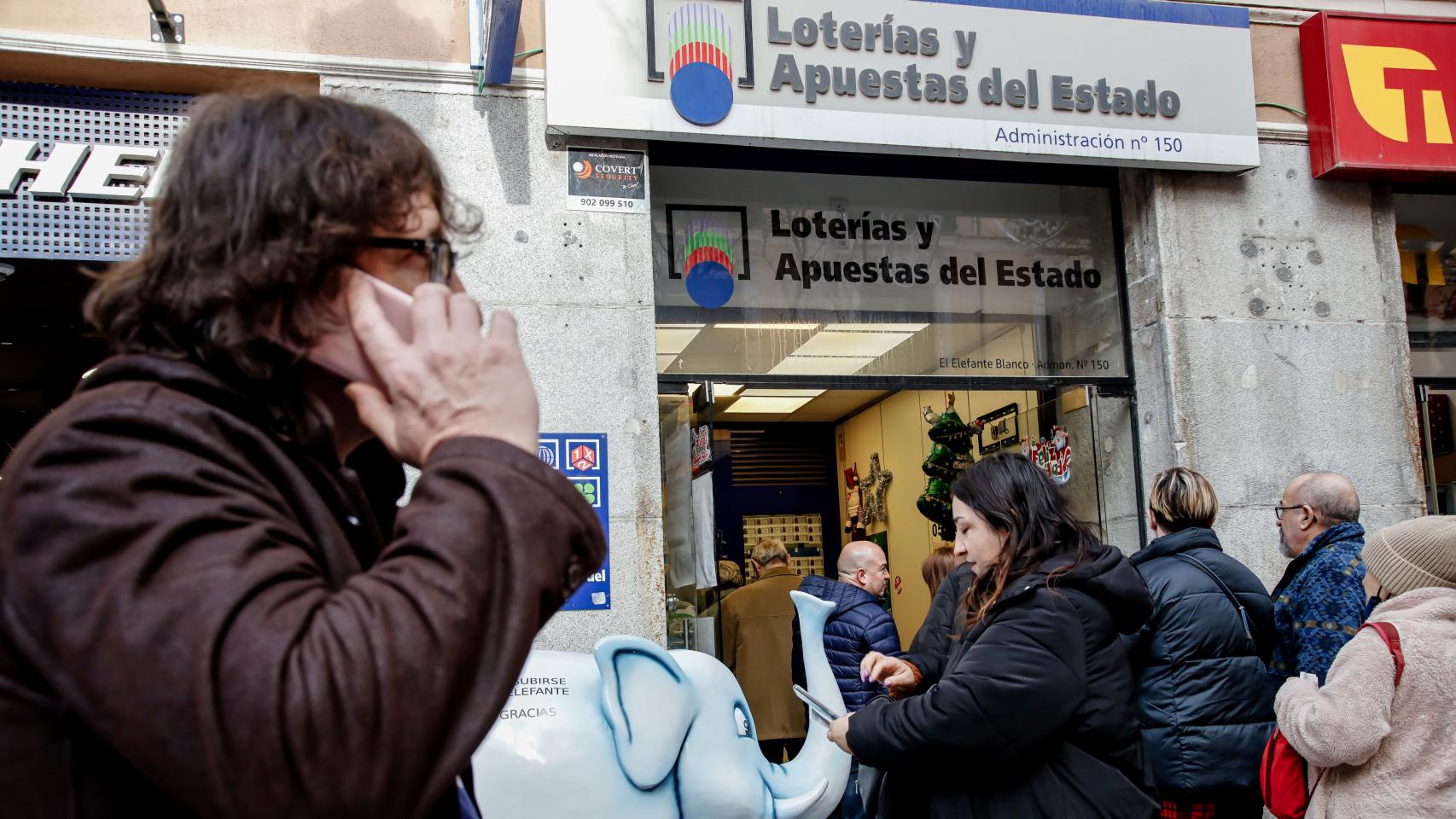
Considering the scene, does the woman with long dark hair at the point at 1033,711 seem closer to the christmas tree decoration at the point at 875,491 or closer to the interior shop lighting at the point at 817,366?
the interior shop lighting at the point at 817,366

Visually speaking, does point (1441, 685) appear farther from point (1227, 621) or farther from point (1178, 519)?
point (1178, 519)

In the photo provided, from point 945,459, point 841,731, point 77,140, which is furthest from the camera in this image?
point 945,459

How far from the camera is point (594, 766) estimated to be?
3.71m

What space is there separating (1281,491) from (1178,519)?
257cm

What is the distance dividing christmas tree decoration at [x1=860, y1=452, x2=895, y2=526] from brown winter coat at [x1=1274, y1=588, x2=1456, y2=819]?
25.0 ft

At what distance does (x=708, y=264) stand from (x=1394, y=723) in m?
4.68

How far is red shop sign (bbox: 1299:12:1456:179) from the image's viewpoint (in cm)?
736

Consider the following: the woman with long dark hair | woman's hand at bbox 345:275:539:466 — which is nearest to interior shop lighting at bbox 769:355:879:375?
the woman with long dark hair

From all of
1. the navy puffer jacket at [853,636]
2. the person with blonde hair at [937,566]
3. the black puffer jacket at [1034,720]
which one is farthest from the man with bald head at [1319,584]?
the person with blonde hair at [937,566]

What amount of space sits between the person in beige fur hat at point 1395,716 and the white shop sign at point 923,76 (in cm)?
401

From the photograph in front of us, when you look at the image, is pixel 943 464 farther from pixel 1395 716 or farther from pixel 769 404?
pixel 1395 716

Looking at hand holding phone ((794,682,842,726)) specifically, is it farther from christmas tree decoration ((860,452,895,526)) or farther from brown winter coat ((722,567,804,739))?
christmas tree decoration ((860,452,895,526))

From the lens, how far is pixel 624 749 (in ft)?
12.1

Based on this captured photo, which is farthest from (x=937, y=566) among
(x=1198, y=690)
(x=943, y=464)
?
(x=1198, y=690)
